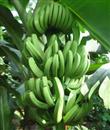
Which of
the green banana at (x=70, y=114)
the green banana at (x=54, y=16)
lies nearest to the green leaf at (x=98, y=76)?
the green banana at (x=70, y=114)

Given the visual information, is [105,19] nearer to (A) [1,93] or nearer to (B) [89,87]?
(B) [89,87]

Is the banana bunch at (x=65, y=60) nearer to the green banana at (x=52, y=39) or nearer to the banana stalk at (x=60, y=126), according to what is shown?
the green banana at (x=52, y=39)

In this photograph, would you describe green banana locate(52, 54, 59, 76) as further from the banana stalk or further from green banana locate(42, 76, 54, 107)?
the banana stalk

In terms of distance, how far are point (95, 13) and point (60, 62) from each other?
213 mm

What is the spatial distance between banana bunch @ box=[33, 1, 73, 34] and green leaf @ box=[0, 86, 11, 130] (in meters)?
0.36

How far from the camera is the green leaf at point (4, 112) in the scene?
1.45 metres

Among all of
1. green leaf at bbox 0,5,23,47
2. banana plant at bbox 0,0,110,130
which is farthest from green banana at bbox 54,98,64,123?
green leaf at bbox 0,5,23,47

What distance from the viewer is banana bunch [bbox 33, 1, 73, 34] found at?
4.15 ft

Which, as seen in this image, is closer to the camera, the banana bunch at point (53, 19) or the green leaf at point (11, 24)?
the banana bunch at point (53, 19)

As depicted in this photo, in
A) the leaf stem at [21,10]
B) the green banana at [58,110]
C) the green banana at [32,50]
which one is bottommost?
the green banana at [58,110]

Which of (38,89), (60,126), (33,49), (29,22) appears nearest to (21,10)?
(29,22)

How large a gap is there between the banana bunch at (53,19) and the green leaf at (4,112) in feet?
1.19

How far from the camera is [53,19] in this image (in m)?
1.27

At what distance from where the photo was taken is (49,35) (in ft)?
4.25
